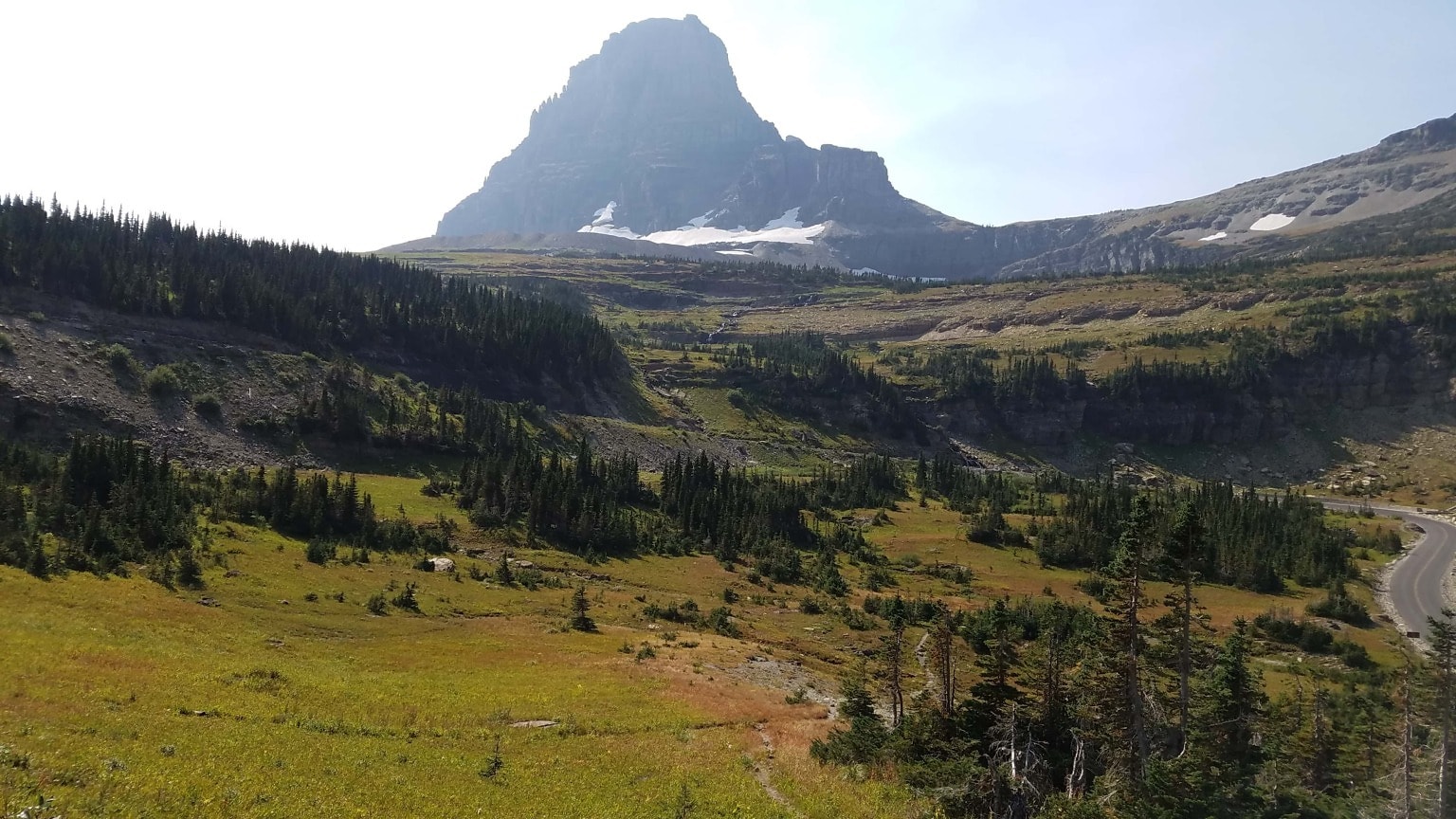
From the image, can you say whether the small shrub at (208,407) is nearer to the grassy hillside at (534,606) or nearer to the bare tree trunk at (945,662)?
the grassy hillside at (534,606)

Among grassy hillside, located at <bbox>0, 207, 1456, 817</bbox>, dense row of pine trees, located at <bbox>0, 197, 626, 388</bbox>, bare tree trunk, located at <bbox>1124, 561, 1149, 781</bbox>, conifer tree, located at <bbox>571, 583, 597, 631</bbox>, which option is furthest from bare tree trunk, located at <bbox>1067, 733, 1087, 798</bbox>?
dense row of pine trees, located at <bbox>0, 197, 626, 388</bbox>

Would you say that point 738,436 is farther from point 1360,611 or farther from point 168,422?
point 1360,611

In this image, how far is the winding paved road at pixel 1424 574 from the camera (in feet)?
252

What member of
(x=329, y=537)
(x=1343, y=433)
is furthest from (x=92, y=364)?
(x=1343, y=433)

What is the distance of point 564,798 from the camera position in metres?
25.1

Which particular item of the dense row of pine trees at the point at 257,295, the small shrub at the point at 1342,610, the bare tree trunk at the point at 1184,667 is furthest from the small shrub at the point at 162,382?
the small shrub at the point at 1342,610

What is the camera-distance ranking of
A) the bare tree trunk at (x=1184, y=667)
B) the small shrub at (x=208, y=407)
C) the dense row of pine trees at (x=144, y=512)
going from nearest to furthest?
the bare tree trunk at (x=1184, y=667) → the dense row of pine trees at (x=144, y=512) → the small shrub at (x=208, y=407)

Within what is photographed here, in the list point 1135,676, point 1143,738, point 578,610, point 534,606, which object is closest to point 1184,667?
point 1135,676

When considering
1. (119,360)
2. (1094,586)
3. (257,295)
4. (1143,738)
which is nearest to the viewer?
(1143,738)

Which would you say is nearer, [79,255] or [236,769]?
[236,769]

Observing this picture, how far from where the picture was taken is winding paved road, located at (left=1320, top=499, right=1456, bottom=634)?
76.9m

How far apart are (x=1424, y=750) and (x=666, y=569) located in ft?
227

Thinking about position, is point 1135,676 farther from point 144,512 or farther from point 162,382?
point 162,382

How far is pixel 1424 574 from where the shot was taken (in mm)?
90750
